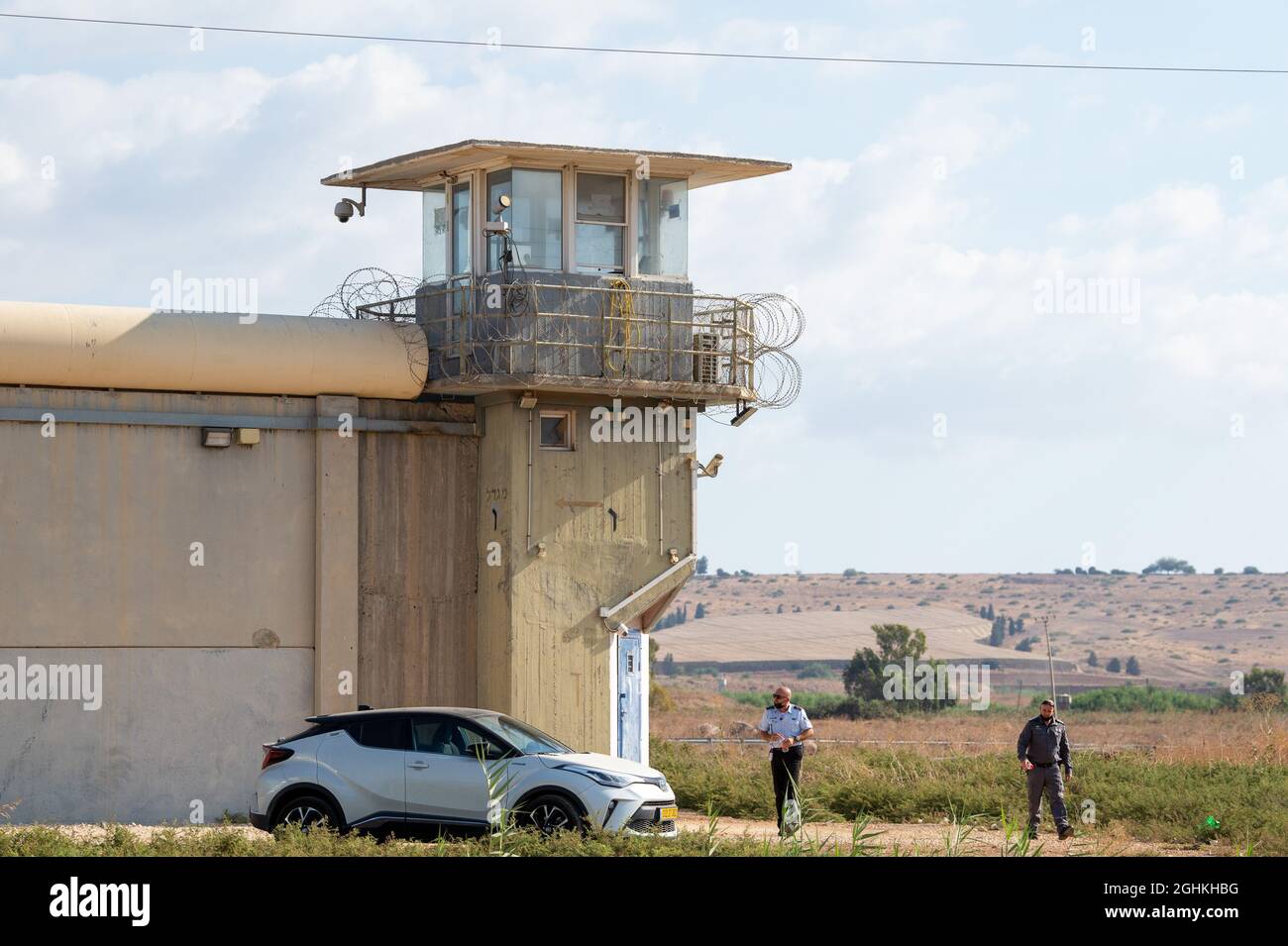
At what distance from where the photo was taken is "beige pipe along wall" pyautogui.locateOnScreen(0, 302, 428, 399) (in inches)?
938

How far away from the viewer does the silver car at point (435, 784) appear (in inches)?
749

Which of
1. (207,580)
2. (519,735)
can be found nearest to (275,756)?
(519,735)

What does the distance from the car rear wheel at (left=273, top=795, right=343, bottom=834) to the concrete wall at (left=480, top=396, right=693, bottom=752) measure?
19.8ft

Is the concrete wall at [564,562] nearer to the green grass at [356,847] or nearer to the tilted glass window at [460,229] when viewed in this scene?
the tilted glass window at [460,229]

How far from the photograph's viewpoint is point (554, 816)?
62.5ft

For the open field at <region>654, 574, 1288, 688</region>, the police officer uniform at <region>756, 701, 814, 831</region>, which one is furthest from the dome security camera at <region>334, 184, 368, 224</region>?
the open field at <region>654, 574, 1288, 688</region>

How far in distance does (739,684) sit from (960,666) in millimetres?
15293

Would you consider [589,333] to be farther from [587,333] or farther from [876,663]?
[876,663]

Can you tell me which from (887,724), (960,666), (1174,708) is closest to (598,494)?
(887,724)

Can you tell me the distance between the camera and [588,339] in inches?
1002

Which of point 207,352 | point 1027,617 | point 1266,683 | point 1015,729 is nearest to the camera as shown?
point 207,352

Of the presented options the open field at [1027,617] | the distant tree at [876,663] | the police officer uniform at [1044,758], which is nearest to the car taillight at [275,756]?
the police officer uniform at [1044,758]

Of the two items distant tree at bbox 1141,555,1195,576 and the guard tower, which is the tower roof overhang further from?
distant tree at bbox 1141,555,1195,576

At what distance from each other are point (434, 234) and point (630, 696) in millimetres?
7211
